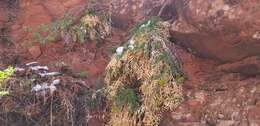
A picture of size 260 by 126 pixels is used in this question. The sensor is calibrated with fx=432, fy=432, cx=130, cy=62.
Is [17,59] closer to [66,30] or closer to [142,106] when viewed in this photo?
[66,30]

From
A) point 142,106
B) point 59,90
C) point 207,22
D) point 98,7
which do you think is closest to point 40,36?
point 98,7

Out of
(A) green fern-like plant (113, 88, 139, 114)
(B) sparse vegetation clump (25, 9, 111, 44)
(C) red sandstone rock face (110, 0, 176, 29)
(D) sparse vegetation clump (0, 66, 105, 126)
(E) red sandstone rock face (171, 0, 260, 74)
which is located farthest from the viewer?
(B) sparse vegetation clump (25, 9, 111, 44)

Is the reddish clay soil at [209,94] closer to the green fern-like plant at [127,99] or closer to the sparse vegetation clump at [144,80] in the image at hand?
the sparse vegetation clump at [144,80]

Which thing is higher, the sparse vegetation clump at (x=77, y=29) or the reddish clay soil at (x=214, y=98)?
the sparse vegetation clump at (x=77, y=29)

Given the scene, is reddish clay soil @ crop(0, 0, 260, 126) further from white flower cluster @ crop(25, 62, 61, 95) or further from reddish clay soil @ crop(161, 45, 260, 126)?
white flower cluster @ crop(25, 62, 61, 95)

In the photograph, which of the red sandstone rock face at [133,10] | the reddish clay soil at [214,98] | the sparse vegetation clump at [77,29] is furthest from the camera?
the sparse vegetation clump at [77,29]

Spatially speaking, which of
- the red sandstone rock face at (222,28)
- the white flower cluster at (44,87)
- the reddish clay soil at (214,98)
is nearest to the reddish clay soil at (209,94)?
the reddish clay soil at (214,98)

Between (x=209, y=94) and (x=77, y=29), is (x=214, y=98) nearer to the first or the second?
(x=209, y=94)

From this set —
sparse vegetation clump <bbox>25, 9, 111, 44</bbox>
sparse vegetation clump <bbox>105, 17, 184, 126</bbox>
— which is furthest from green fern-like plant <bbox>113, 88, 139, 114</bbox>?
sparse vegetation clump <bbox>25, 9, 111, 44</bbox>

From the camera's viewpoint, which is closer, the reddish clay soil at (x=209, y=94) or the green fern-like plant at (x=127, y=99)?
the reddish clay soil at (x=209, y=94)
